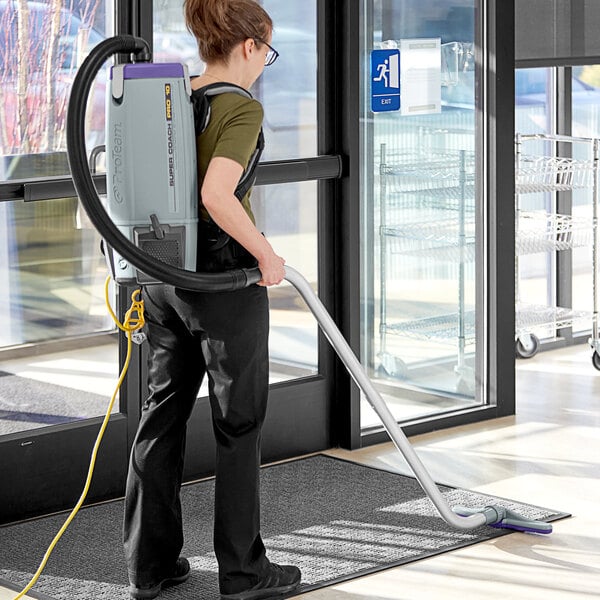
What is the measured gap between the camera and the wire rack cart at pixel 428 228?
4.12 metres

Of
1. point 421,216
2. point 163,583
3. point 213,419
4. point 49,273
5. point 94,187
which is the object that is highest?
point 94,187

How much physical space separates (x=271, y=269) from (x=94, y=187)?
420 millimetres

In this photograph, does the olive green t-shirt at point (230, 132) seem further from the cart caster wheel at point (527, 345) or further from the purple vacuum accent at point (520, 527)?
the cart caster wheel at point (527, 345)

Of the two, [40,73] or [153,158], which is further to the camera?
[40,73]

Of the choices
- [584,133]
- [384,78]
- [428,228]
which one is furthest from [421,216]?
[584,133]

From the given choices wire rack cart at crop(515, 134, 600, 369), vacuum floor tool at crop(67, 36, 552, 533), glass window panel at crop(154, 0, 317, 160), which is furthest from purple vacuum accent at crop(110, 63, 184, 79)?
wire rack cart at crop(515, 134, 600, 369)

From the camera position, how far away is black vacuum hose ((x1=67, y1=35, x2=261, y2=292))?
228cm

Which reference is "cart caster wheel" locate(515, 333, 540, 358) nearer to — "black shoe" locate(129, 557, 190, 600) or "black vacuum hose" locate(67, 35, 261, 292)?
"black shoe" locate(129, 557, 190, 600)

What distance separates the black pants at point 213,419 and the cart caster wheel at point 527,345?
2.76 metres

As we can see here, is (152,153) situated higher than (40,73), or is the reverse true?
(40,73)

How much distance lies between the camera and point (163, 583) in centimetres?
282

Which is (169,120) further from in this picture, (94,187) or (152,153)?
(94,187)

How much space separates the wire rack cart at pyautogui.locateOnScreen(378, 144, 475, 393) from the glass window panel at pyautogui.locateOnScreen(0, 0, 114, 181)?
109 centimetres

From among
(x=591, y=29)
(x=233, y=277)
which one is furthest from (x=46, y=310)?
(x=591, y=29)
